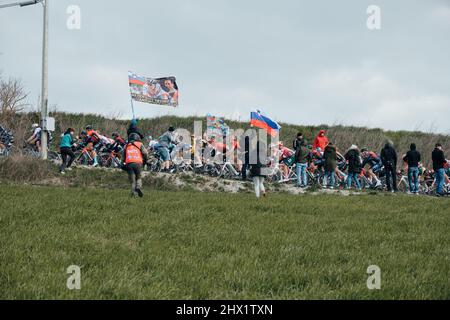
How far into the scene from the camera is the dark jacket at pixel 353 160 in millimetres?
21016

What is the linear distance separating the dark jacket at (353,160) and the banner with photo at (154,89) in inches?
472

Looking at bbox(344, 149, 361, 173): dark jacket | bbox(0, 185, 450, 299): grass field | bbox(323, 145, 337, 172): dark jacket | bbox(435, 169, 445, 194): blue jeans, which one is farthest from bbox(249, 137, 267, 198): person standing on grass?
bbox(435, 169, 445, 194): blue jeans

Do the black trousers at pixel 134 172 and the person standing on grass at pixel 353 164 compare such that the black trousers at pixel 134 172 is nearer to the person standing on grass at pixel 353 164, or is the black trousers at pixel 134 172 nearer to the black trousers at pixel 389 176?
the person standing on grass at pixel 353 164

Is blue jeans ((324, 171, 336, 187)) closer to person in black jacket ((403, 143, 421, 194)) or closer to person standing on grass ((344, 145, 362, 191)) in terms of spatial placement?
person standing on grass ((344, 145, 362, 191))

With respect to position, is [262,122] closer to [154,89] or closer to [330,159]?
[330,159]

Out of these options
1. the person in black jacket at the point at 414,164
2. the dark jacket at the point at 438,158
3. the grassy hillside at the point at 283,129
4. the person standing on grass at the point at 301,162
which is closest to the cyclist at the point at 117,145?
the person standing on grass at the point at 301,162

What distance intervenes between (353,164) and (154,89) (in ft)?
40.8

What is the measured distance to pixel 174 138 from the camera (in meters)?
22.7

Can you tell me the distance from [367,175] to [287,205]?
36.7ft

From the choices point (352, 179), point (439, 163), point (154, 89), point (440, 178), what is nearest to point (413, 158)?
point (439, 163)

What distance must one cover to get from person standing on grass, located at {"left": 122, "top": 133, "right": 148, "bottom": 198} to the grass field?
1120mm

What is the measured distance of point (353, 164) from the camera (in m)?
21.3

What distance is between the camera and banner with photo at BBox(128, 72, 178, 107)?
27934 millimetres
